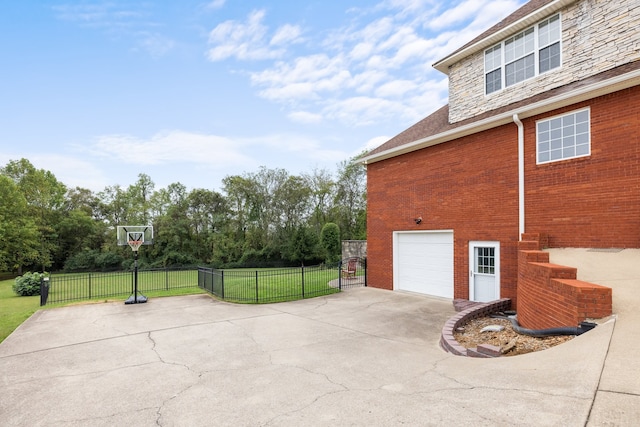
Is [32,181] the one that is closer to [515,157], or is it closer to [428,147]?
[428,147]

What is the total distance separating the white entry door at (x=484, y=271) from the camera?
948 centimetres

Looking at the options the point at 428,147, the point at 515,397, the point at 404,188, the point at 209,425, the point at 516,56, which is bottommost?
the point at 209,425

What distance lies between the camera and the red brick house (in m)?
7.43

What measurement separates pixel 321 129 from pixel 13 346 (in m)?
27.3

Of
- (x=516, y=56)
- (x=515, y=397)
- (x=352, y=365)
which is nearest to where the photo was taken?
(x=515, y=397)

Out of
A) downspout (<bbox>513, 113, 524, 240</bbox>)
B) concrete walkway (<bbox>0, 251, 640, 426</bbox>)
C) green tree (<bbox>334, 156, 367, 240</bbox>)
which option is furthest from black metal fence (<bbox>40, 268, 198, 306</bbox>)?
green tree (<bbox>334, 156, 367, 240</bbox>)

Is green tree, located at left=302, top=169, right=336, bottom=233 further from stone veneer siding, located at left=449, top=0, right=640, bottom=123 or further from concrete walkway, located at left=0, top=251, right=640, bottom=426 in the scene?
concrete walkway, located at left=0, top=251, right=640, bottom=426

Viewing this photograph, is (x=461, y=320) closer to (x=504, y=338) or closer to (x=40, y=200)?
(x=504, y=338)

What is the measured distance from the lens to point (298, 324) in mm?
7797

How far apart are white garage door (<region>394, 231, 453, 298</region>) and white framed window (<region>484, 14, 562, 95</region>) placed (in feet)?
16.6

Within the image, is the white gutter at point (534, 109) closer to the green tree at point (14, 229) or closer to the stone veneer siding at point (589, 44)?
Answer: the stone veneer siding at point (589, 44)

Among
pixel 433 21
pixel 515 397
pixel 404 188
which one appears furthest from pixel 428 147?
pixel 515 397

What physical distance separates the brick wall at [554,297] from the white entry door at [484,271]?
105 inches

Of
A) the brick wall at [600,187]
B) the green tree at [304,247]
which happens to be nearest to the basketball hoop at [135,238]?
the brick wall at [600,187]
